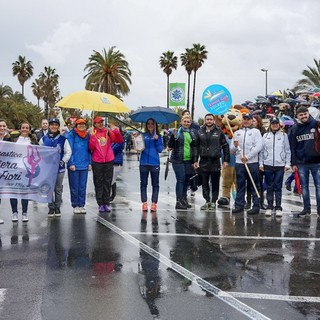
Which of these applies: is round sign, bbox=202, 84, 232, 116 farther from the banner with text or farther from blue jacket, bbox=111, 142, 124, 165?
the banner with text

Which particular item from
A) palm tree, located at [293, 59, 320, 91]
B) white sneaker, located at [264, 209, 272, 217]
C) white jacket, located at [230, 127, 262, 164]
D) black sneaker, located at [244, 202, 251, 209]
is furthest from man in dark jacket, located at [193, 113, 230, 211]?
palm tree, located at [293, 59, 320, 91]

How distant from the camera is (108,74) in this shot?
43750mm

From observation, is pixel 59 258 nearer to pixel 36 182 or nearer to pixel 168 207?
pixel 36 182

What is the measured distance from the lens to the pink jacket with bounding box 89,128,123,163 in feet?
29.4

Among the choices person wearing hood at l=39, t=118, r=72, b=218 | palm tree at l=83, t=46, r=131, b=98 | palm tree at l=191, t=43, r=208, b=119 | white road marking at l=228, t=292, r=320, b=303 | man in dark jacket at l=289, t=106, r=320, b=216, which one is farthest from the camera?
palm tree at l=191, t=43, r=208, b=119

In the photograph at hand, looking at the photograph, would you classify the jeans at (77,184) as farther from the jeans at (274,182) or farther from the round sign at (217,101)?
the jeans at (274,182)

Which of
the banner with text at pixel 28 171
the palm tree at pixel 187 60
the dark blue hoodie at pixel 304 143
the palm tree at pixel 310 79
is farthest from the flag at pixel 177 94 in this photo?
the palm tree at pixel 187 60

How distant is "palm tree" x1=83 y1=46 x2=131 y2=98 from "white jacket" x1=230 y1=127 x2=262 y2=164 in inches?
1386

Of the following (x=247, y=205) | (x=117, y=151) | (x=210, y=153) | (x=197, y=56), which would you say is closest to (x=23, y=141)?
(x=117, y=151)

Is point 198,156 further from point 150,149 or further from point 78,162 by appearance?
point 78,162

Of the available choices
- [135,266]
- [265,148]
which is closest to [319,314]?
[135,266]

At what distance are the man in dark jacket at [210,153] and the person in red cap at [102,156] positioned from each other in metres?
1.63

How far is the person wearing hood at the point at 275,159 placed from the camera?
28.9 ft

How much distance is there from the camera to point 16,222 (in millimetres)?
8102
